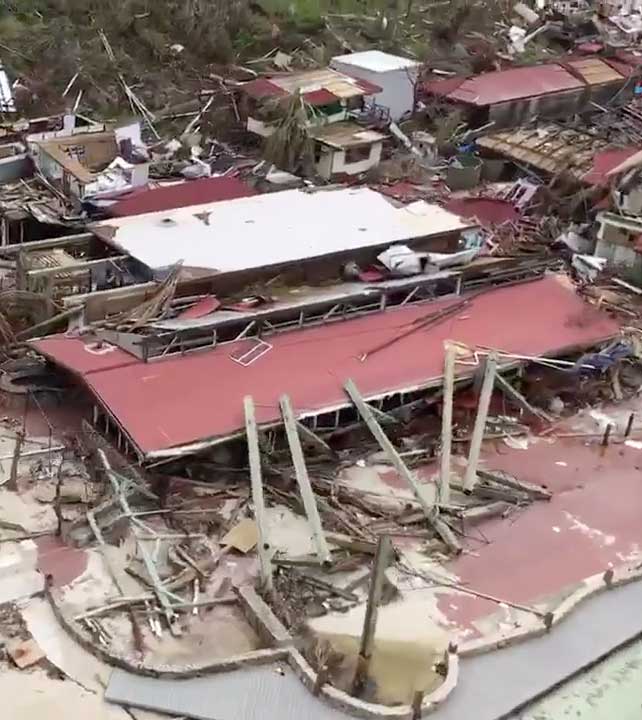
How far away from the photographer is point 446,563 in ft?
51.5

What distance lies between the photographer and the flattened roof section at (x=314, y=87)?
1110 inches

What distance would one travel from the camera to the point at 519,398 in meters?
19.0

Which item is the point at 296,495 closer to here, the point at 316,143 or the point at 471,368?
the point at 471,368

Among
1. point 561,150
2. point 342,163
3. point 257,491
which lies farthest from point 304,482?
point 561,150

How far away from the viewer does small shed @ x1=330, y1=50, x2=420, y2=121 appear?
99.1 ft

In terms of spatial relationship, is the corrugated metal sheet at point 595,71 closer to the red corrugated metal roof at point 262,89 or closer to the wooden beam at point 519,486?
the red corrugated metal roof at point 262,89

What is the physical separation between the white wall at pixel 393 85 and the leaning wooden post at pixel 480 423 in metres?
13.5

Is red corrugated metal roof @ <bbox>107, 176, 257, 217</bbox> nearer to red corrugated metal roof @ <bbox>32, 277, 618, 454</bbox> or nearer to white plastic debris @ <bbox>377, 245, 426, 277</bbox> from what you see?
white plastic debris @ <bbox>377, 245, 426, 277</bbox>

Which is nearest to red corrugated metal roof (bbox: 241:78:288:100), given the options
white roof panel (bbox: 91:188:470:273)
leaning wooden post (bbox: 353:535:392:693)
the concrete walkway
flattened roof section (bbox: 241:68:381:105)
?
flattened roof section (bbox: 241:68:381:105)

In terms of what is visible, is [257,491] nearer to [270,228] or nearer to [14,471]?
[14,471]

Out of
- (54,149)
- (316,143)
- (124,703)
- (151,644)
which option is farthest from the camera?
(316,143)

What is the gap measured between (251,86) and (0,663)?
64.6ft

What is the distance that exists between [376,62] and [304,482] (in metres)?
18.3

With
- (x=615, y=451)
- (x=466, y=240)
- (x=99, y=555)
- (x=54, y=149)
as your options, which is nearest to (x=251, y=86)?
(x=54, y=149)
